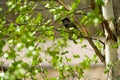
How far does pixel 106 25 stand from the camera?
6.14ft

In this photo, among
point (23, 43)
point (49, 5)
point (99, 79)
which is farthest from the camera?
point (99, 79)

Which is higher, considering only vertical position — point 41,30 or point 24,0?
point 24,0

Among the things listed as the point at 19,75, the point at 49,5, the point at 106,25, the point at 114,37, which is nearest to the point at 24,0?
the point at 49,5

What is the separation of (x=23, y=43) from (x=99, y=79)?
247 centimetres

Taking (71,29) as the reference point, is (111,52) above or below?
below

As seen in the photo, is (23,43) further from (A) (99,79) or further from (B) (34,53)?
(A) (99,79)

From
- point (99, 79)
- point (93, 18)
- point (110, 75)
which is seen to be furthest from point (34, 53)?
point (99, 79)

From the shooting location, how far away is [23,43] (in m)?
0.83

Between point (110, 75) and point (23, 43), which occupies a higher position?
point (110, 75)

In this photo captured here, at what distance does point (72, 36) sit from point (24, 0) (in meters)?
0.47

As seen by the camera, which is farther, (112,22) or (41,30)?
(112,22)

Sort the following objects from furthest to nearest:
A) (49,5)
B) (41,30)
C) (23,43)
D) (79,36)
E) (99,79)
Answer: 1. (99,79)
2. (79,36)
3. (49,5)
4. (41,30)
5. (23,43)

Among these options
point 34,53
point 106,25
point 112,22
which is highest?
point 112,22

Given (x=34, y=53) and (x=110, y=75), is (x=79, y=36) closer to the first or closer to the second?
(x=110, y=75)
